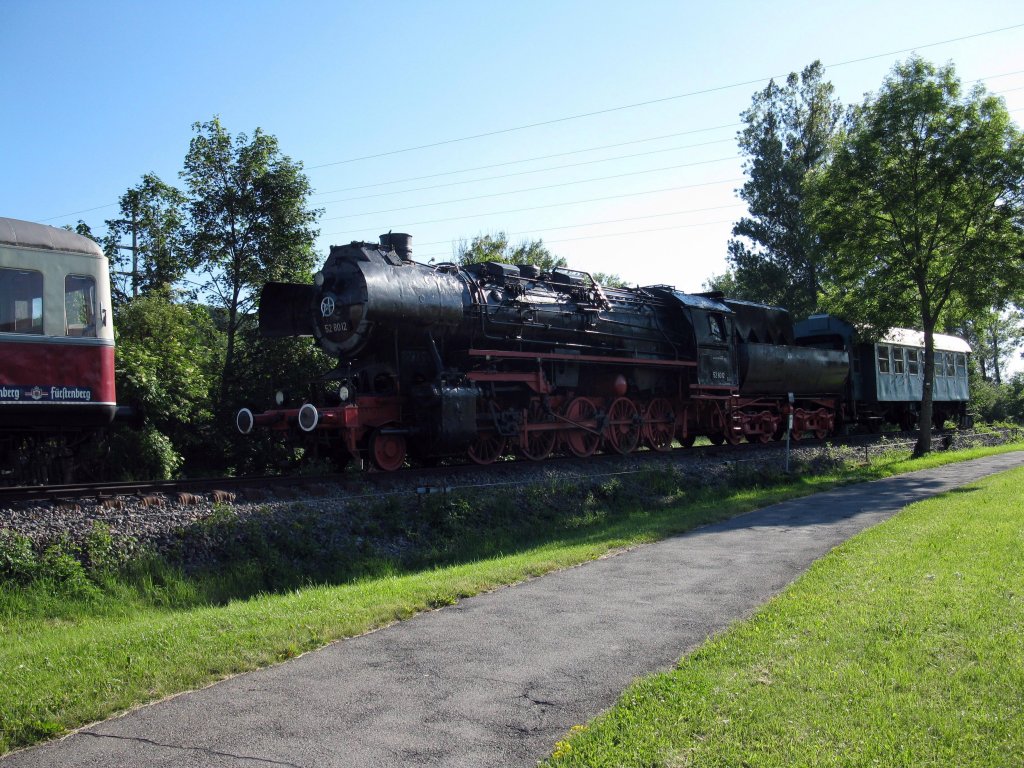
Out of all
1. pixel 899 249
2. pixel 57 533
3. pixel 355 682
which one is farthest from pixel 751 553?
pixel 899 249

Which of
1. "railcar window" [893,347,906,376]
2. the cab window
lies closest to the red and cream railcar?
the cab window

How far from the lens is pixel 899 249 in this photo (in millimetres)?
21641

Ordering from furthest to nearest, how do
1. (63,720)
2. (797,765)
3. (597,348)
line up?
(597,348), (63,720), (797,765)

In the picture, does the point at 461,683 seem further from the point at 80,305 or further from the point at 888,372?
the point at 888,372

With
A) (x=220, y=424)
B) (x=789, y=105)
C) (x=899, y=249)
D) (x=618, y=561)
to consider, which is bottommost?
(x=618, y=561)

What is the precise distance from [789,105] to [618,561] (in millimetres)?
37384

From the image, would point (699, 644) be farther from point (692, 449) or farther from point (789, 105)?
point (789, 105)

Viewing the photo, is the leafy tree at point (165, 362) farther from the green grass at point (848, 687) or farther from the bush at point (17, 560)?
the green grass at point (848, 687)

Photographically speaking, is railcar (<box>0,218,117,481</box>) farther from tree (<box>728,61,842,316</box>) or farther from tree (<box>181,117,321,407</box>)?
tree (<box>728,61,842,316</box>)

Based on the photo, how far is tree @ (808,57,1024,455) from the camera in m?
20.1

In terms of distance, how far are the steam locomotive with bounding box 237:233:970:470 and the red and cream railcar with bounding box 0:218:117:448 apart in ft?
7.58

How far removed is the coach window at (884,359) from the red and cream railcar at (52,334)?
2306 cm

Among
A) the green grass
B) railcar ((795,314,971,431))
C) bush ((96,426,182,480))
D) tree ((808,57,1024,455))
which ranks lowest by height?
the green grass

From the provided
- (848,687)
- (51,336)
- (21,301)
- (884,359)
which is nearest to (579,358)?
(51,336)
